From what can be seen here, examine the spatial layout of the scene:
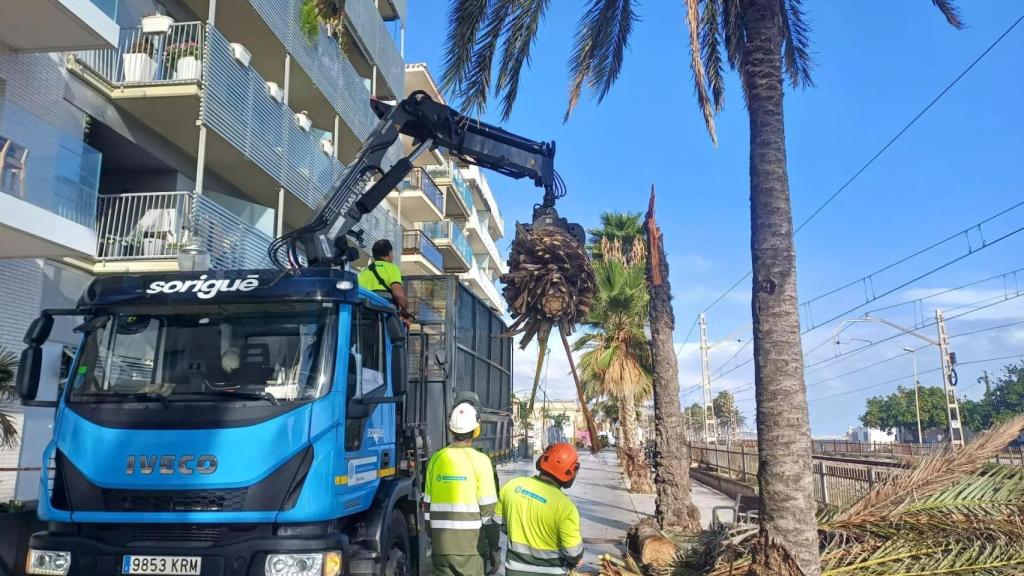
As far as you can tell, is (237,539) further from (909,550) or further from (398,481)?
(909,550)

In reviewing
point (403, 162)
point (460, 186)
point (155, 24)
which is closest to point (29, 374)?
point (403, 162)

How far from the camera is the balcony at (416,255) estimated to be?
26.6 meters

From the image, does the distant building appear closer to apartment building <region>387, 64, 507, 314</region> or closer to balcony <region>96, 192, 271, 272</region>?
apartment building <region>387, 64, 507, 314</region>

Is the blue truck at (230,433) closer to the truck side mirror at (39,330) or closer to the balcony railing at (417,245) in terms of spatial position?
the truck side mirror at (39,330)

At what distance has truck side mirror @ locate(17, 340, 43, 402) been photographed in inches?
195

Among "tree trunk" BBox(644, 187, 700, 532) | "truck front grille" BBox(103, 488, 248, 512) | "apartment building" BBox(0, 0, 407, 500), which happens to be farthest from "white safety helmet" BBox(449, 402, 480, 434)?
"tree trunk" BBox(644, 187, 700, 532)

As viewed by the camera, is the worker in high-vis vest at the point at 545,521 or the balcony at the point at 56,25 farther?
the balcony at the point at 56,25

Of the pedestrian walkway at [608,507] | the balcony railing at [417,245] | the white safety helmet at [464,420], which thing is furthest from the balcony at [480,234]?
the white safety helmet at [464,420]

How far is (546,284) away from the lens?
221 inches

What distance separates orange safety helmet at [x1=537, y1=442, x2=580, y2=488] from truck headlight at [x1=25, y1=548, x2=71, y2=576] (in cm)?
302

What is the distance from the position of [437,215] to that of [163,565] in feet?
87.8

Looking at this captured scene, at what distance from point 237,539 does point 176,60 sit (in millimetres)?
11198

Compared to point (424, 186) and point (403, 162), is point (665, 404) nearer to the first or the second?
point (403, 162)

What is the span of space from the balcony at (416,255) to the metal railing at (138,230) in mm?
13889
